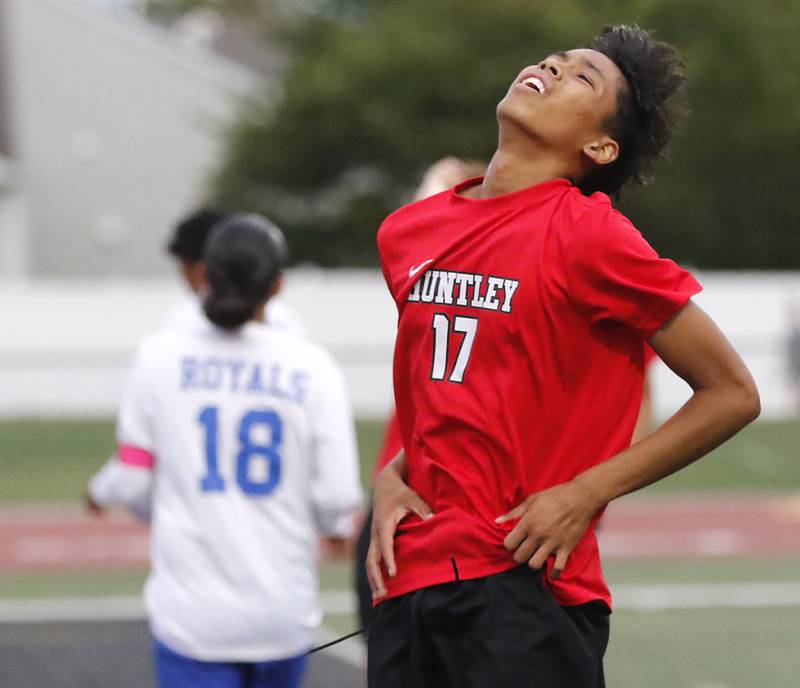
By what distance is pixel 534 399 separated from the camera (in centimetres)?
288

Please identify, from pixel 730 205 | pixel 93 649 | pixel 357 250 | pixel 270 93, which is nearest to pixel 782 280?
pixel 730 205

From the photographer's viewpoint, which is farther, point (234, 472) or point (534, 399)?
point (234, 472)

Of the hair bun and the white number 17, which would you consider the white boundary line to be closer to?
the hair bun

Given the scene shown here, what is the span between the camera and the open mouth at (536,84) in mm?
2957

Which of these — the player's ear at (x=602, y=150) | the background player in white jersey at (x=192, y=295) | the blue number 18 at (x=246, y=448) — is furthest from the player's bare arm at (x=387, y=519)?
the background player in white jersey at (x=192, y=295)

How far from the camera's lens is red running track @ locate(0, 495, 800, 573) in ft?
39.7

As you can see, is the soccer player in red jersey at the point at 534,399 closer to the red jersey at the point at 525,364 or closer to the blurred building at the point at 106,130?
the red jersey at the point at 525,364

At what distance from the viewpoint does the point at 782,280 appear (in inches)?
981

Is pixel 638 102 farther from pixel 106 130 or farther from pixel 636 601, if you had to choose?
pixel 106 130

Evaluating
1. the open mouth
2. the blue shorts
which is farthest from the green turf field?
the open mouth

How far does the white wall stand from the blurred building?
611 inches

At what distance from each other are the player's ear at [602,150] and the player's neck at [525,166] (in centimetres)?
5

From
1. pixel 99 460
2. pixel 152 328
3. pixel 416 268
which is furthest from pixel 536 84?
pixel 152 328

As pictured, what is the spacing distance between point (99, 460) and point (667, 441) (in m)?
15.5
